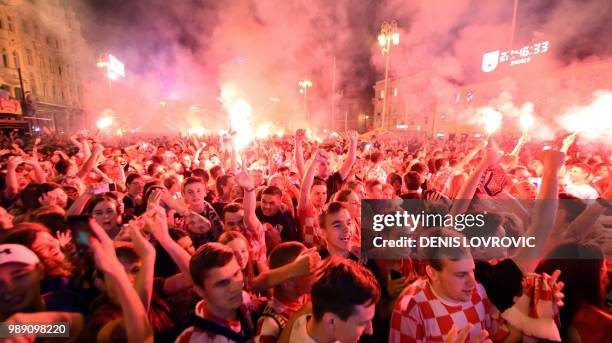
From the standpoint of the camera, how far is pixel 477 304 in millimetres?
2234

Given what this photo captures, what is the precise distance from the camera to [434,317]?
210 cm

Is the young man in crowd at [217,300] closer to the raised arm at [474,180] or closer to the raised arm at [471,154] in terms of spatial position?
the raised arm at [474,180]

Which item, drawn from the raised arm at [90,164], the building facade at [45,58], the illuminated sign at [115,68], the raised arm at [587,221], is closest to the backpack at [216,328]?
the raised arm at [587,221]

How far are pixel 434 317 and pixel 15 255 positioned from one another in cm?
277

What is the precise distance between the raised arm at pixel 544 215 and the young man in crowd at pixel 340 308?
1364mm

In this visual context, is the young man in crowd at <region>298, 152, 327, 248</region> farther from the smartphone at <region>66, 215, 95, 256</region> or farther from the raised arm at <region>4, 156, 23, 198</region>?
the raised arm at <region>4, 156, 23, 198</region>

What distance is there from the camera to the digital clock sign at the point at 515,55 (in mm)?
32250

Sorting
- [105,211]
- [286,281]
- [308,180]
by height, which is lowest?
[286,281]

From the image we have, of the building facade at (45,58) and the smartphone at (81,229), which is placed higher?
the building facade at (45,58)

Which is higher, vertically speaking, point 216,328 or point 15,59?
point 15,59

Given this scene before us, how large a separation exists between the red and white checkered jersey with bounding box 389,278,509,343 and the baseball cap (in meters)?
2.51

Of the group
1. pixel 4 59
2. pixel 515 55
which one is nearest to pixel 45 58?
pixel 4 59

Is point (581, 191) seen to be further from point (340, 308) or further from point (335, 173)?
point (340, 308)

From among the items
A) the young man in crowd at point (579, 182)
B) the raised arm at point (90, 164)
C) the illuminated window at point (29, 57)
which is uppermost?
the illuminated window at point (29, 57)
